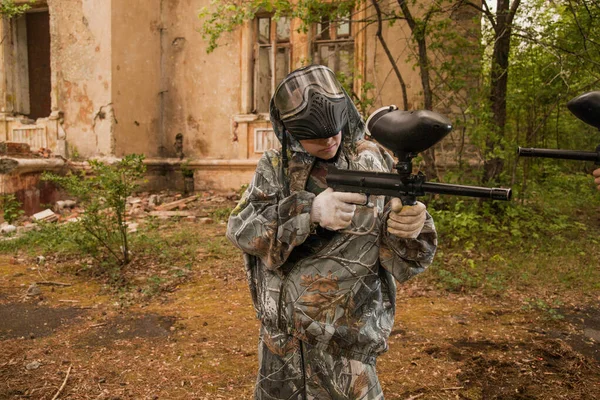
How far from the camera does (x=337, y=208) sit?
1.47 m

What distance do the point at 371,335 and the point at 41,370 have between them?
2.52 meters

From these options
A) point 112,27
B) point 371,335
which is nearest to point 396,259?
point 371,335

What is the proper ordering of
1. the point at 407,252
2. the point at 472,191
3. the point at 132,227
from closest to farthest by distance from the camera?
the point at 472,191
the point at 407,252
the point at 132,227

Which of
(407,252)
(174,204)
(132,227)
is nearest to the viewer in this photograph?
(407,252)

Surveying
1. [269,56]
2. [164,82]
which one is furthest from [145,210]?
[269,56]

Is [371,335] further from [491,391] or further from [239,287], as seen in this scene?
[239,287]

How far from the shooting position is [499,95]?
6426 millimetres

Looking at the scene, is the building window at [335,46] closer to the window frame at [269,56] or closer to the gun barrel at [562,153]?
the window frame at [269,56]

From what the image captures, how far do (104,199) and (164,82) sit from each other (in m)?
5.87

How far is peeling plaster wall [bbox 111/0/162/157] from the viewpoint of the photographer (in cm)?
930

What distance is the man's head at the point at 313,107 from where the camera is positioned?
1.57 meters

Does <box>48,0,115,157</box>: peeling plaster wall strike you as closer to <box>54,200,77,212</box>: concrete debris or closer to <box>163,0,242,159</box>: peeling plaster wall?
<box>54,200,77,212</box>: concrete debris

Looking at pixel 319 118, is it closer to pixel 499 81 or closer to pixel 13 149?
pixel 499 81

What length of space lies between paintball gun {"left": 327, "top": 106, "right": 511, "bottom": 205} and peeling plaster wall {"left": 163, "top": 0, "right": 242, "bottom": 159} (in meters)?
8.71
